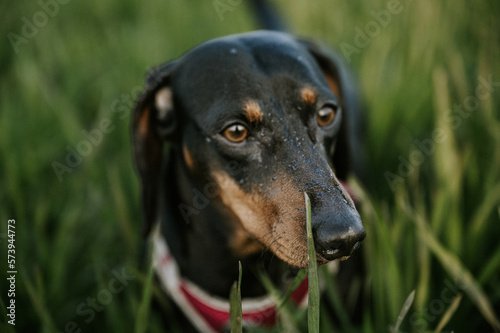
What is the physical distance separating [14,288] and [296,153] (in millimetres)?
1405

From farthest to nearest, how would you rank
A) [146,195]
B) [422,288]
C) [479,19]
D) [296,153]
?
1. [479,19]
2. [146,195]
3. [422,288]
4. [296,153]

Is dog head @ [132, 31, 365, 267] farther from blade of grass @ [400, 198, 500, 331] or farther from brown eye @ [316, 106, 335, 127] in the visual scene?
blade of grass @ [400, 198, 500, 331]

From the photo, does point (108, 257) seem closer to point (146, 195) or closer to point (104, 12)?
point (146, 195)

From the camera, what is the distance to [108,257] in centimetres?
245

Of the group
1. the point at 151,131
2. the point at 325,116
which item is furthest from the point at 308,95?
the point at 151,131

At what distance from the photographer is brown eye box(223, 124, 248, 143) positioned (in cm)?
163

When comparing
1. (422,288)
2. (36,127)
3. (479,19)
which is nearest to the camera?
(422,288)

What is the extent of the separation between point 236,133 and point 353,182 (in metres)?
0.58

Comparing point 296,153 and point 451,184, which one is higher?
point 296,153

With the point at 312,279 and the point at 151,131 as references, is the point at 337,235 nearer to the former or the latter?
the point at 312,279

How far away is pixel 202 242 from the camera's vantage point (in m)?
1.96

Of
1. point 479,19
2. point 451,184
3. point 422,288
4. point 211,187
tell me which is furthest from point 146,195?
point 479,19

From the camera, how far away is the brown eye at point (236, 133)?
1630 millimetres

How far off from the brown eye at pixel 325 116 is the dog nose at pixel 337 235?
54cm
